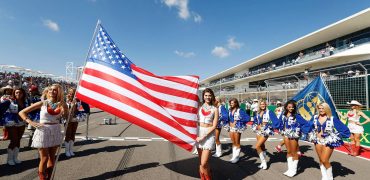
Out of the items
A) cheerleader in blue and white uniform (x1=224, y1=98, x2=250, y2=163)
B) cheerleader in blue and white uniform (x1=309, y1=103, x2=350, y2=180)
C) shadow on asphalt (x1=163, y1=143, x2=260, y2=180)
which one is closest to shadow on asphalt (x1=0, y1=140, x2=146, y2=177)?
shadow on asphalt (x1=163, y1=143, x2=260, y2=180)

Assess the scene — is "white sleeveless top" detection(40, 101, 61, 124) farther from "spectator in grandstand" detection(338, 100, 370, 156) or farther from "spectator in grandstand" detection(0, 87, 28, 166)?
"spectator in grandstand" detection(338, 100, 370, 156)

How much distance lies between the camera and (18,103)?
19.5ft

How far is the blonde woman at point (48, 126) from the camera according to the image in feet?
13.1

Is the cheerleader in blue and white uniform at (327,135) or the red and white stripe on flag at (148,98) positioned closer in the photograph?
the red and white stripe on flag at (148,98)

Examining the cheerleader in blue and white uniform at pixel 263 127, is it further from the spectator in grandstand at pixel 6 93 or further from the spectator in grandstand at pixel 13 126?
the spectator in grandstand at pixel 6 93

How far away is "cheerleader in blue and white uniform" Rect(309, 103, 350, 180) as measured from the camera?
4.78 metres

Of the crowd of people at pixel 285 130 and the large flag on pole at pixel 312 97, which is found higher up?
the large flag on pole at pixel 312 97

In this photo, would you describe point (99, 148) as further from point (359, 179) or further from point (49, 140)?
point (359, 179)

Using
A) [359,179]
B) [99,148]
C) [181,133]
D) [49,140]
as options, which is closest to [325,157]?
[359,179]

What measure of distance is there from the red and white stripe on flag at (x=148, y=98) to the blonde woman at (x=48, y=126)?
54cm

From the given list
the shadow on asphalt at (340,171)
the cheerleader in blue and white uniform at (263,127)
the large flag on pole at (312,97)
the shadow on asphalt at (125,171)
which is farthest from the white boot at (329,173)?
the shadow on asphalt at (125,171)

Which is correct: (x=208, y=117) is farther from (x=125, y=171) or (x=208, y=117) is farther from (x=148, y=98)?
(x=125, y=171)

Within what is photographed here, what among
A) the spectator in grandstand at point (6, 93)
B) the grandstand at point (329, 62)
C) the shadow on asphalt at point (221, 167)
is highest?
the grandstand at point (329, 62)

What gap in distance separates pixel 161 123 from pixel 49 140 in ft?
6.24
